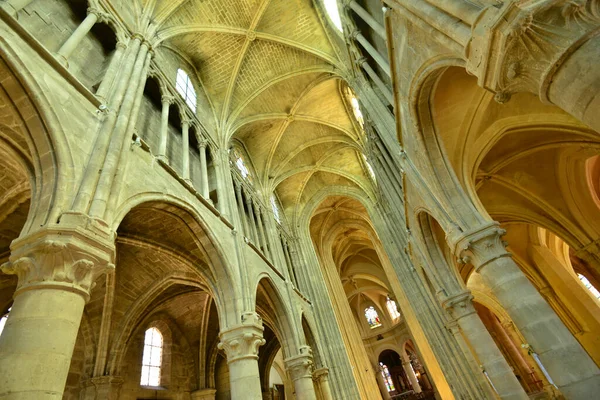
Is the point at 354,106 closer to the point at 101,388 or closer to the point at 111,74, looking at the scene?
the point at 111,74

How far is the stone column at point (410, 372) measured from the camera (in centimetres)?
2587

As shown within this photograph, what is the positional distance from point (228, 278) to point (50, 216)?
4.33 m

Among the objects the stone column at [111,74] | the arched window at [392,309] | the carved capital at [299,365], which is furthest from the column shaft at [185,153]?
the arched window at [392,309]

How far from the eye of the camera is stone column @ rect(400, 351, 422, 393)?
25867 mm

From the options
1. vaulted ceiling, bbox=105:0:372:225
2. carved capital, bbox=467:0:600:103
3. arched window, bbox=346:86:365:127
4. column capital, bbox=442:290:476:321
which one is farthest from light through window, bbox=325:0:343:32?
column capital, bbox=442:290:476:321

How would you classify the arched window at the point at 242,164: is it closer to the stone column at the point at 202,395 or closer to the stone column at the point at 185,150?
the stone column at the point at 185,150

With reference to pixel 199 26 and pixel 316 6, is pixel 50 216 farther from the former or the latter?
pixel 316 6

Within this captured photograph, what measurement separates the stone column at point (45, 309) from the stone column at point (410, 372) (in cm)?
2860

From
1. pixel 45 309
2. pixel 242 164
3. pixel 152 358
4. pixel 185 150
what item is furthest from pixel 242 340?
pixel 242 164

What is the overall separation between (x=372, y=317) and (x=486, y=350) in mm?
25966

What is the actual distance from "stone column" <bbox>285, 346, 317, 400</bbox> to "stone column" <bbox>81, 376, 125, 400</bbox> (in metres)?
4.83

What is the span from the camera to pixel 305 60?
1329cm

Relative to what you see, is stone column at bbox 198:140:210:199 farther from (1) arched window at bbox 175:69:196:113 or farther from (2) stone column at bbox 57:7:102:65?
(2) stone column at bbox 57:7:102:65

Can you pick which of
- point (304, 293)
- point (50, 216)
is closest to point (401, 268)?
point (304, 293)
